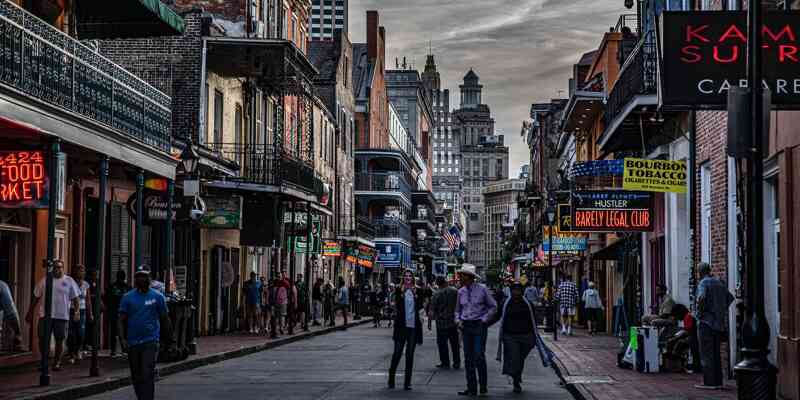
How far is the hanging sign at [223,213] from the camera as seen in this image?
31.4 m

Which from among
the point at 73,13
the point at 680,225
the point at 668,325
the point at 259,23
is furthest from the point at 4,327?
the point at 259,23

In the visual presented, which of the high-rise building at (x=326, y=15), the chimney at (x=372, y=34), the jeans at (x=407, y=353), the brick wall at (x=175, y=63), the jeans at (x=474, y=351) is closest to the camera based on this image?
the jeans at (x=474, y=351)

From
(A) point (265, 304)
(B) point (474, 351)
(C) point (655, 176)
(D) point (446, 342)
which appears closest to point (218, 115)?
(A) point (265, 304)

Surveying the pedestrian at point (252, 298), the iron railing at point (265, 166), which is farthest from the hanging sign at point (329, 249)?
the pedestrian at point (252, 298)

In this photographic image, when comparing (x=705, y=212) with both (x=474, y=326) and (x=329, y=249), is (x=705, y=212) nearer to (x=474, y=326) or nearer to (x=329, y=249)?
(x=474, y=326)

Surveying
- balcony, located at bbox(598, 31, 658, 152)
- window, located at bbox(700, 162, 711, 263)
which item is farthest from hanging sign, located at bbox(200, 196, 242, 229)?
window, located at bbox(700, 162, 711, 263)

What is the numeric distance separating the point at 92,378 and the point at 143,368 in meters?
5.33

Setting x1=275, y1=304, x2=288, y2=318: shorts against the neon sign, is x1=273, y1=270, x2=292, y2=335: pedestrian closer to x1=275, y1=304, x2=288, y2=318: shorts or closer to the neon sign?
x1=275, y1=304, x2=288, y2=318: shorts

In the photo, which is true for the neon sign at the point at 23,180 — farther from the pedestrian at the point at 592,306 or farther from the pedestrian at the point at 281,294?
the pedestrian at the point at 592,306

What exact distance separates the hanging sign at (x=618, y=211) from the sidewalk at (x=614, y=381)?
2782mm

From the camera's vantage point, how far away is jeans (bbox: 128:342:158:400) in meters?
13.3

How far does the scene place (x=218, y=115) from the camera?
116 feet

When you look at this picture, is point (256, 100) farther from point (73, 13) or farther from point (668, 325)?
point (668, 325)

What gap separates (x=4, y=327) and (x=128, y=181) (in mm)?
7152
